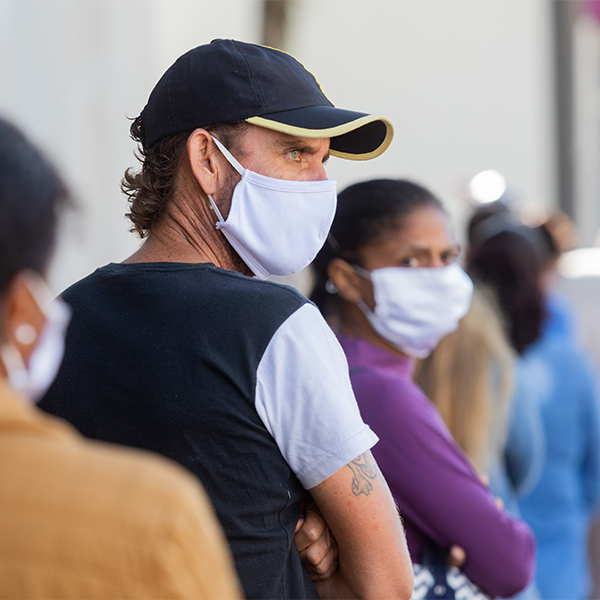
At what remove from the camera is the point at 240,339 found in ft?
4.45

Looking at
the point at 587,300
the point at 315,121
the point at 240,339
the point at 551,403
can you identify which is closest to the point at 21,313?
the point at 240,339

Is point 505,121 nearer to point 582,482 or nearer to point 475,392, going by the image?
point 582,482

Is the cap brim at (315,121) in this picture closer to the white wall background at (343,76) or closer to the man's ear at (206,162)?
the man's ear at (206,162)

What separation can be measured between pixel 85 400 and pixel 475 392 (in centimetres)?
177

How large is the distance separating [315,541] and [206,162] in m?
0.78

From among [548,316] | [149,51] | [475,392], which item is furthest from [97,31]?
[475,392]

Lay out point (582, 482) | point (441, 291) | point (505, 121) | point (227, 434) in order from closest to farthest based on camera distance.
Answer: point (227, 434) → point (441, 291) → point (582, 482) → point (505, 121)

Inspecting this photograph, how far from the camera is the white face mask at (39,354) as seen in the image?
0.95 m

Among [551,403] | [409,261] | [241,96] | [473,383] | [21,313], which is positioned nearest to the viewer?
[21,313]

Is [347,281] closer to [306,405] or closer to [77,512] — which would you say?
[306,405]

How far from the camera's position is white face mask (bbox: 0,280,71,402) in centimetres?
95

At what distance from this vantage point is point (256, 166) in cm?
163

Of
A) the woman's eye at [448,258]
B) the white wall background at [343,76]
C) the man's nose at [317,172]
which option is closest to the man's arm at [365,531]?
the man's nose at [317,172]

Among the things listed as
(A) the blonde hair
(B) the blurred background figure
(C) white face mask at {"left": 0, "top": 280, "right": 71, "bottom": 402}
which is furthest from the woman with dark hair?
(B) the blurred background figure
